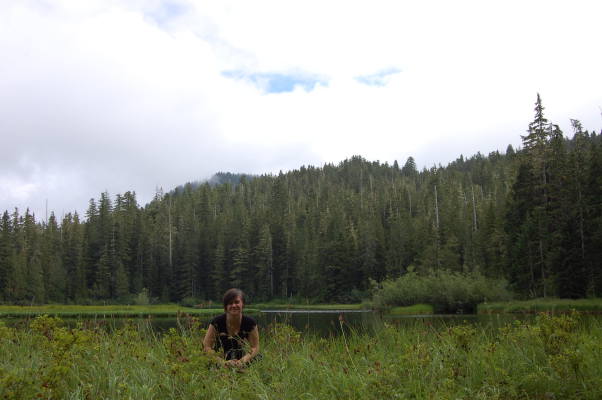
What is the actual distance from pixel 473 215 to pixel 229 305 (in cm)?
7828

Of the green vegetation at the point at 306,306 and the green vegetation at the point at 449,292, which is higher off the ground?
the green vegetation at the point at 449,292

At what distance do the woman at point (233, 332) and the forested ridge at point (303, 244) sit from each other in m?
40.7

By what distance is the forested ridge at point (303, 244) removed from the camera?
4656 centimetres

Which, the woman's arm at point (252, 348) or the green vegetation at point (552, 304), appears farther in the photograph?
the green vegetation at point (552, 304)

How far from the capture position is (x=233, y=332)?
7879mm

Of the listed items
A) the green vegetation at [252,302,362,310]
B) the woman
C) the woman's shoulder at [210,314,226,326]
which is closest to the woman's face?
the woman

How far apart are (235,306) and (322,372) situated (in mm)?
1573

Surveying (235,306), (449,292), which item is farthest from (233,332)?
(449,292)

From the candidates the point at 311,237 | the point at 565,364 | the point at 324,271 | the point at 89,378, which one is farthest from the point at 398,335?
→ the point at 311,237

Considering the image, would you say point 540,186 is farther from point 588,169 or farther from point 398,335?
point 398,335

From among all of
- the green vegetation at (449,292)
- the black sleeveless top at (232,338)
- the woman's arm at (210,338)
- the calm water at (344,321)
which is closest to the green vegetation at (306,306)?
the green vegetation at (449,292)

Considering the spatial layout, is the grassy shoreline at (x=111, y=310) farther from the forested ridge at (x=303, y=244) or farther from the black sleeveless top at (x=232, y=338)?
the black sleeveless top at (x=232, y=338)

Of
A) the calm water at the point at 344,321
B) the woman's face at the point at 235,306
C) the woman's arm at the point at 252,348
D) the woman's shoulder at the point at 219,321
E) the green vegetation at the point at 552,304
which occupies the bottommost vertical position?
the green vegetation at the point at 552,304

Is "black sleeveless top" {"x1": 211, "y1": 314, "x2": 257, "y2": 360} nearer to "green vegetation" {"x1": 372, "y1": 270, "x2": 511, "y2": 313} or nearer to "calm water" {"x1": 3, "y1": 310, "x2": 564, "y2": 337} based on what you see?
"calm water" {"x1": 3, "y1": 310, "x2": 564, "y2": 337}
